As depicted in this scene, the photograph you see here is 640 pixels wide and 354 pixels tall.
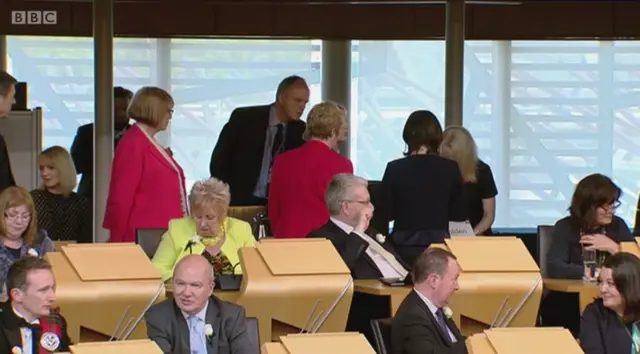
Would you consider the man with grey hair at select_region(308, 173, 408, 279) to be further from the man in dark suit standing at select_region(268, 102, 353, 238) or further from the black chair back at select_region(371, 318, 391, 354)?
the black chair back at select_region(371, 318, 391, 354)

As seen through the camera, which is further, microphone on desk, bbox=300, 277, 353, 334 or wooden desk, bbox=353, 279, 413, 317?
wooden desk, bbox=353, 279, 413, 317

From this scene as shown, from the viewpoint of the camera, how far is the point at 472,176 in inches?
321

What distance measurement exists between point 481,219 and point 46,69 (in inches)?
240

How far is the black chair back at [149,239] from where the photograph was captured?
6512 mm

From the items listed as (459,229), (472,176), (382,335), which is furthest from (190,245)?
(472,176)

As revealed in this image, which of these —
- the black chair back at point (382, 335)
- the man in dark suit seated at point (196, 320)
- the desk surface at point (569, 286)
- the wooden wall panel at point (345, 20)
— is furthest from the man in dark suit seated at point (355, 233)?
the wooden wall panel at point (345, 20)

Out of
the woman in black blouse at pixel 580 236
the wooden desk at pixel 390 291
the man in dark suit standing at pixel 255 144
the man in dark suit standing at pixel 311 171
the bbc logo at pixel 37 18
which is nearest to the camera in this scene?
the wooden desk at pixel 390 291

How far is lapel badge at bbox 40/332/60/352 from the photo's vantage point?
Answer: 498cm

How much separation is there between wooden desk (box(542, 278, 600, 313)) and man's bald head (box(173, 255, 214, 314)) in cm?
198

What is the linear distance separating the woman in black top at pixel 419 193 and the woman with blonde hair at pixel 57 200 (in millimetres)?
1977

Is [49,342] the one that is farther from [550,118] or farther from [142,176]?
[550,118]

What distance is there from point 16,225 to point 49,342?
1.50m

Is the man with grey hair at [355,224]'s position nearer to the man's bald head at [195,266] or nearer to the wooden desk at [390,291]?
the wooden desk at [390,291]

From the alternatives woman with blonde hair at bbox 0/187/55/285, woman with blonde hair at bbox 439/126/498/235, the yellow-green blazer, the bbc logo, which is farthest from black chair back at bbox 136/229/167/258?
the bbc logo
